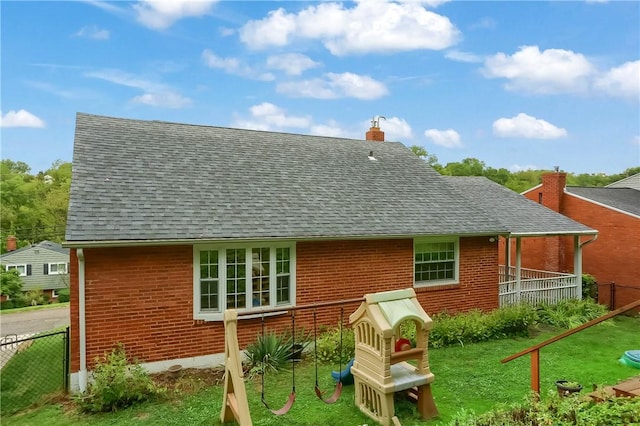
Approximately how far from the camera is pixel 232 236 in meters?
8.11

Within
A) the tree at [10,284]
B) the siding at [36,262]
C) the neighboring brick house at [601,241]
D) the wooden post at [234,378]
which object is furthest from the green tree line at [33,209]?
the wooden post at [234,378]

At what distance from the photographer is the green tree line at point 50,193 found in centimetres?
4475

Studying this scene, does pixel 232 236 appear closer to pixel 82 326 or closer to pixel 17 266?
pixel 82 326

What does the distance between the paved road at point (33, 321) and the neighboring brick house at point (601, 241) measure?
20364 millimetres

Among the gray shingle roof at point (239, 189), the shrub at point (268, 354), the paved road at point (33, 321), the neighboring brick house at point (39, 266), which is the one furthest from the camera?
the neighboring brick house at point (39, 266)

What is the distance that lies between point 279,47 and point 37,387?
17.4m

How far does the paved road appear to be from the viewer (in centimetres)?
1638

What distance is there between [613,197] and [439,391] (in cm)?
1585

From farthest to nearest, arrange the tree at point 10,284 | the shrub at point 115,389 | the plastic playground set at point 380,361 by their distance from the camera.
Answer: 1. the tree at point 10,284
2. the shrub at point 115,389
3. the plastic playground set at point 380,361

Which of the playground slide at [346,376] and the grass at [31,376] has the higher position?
the playground slide at [346,376]

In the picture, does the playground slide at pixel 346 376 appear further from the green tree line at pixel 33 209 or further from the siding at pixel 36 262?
the green tree line at pixel 33 209

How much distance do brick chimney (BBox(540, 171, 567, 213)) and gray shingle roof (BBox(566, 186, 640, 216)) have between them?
0.42 metres

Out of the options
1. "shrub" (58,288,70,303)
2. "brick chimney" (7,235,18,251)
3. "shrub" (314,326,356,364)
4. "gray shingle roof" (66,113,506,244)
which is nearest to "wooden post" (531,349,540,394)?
"shrub" (314,326,356,364)

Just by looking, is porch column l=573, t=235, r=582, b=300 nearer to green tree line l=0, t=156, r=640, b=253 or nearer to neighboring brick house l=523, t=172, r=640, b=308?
neighboring brick house l=523, t=172, r=640, b=308
